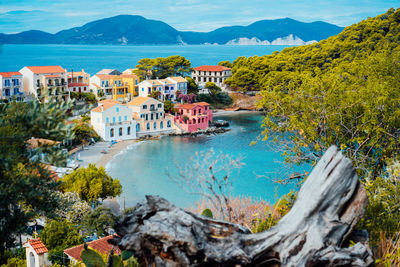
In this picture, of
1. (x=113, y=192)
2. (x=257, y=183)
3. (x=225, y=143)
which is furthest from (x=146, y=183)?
(x=225, y=143)

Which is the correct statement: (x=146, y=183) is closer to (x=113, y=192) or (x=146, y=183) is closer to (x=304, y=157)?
(x=113, y=192)

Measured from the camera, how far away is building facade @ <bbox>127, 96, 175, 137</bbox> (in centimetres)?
3828

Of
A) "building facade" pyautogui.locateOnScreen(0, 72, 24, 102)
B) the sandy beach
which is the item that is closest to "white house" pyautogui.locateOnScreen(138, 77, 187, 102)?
the sandy beach

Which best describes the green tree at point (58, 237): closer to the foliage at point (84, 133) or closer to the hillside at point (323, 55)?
the foliage at point (84, 133)

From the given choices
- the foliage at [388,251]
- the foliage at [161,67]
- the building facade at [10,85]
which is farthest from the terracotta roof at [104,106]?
the foliage at [388,251]

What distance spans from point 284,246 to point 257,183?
21375mm

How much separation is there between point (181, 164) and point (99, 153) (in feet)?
24.7

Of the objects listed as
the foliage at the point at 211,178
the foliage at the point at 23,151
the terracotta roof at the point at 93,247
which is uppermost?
the foliage at the point at 23,151

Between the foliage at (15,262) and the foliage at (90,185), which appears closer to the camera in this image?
the foliage at (15,262)

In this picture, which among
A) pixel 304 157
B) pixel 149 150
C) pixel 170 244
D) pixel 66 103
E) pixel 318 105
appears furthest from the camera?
pixel 149 150

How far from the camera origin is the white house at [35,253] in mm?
8266

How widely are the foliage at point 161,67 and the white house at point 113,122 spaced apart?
647 inches

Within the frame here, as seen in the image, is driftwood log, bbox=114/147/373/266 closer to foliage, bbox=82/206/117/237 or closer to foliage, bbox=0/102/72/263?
foliage, bbox=0/102/72/263

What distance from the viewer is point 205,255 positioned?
12.2 ft
